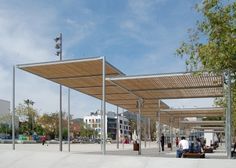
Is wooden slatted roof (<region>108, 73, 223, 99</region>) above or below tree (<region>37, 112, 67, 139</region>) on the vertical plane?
above

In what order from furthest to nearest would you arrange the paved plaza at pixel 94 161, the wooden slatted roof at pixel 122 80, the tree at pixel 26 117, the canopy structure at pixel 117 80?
the tree at pixel 26 117 → the wooden slatted roof at pixel 122 80 → the canopy structure at pixel 117 80 → the paved plaza at pixel 94 161

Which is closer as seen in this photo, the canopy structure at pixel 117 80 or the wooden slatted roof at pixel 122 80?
the canopy structure at pixel 117 80

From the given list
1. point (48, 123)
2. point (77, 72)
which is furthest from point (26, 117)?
point (77, 72)

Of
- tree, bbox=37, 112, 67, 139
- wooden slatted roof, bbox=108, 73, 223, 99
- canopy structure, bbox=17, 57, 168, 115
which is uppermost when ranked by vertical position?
canopy structure, bbox=17, 57, 168, 115

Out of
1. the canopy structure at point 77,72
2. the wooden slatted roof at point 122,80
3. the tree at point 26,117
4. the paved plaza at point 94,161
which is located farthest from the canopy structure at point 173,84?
the tree at point 26,117

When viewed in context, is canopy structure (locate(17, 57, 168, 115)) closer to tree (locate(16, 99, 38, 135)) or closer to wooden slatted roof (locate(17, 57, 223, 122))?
wooden slatted roof (locate(17, 57, 223, 122))

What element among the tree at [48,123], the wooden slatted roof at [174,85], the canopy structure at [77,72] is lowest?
the tree at [48,123]

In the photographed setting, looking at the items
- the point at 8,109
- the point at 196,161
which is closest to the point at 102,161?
the point at 196,161

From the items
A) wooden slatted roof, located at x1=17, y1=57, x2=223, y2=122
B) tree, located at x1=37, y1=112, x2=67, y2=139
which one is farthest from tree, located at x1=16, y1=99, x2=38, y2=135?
wooden slatted roof, located at x1=17, y1=57, x2=223, y2=122

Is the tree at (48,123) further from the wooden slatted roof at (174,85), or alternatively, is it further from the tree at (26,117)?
the wooden slatted roof at (174,85)

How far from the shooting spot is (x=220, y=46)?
11.4 m

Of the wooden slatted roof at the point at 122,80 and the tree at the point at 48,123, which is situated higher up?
the wooden slatted roof at the point at 122,80

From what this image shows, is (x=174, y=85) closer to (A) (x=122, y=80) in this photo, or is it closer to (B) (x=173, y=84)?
(B) (x=173, y=84)

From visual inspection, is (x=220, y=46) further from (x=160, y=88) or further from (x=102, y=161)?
(x=160, y=88)
